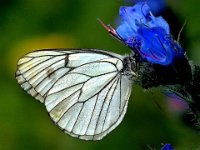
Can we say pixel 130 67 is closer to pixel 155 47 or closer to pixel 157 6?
pixel 155 47

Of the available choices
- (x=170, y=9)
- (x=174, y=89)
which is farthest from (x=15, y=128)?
(x=174, y=89)

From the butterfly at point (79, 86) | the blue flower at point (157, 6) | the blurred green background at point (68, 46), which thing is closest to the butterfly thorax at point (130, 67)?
the butterfly at point (79, 86)

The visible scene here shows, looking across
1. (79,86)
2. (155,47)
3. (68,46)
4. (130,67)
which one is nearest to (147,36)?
(155,47)

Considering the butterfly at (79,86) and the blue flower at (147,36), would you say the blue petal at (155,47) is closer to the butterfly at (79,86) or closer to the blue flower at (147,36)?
the blue flower at (147,36)

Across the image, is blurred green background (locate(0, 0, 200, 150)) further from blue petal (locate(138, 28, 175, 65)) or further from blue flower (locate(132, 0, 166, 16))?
blue petal (locate(138, 28, 175, 65))

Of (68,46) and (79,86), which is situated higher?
(79,86)

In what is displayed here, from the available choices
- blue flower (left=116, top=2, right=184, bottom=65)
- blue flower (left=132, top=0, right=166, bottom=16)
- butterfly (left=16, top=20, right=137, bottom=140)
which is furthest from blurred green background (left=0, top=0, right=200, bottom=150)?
blue flower (left=116, top=2, right=184, bottom=65)

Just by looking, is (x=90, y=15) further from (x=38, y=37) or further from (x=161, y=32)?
(x=161, y=32)

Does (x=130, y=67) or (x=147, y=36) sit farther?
(x=130, y=67)

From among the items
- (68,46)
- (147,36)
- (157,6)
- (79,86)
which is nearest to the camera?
(147,36)
